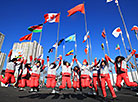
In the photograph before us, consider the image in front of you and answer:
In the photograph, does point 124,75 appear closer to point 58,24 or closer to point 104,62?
point 104,62

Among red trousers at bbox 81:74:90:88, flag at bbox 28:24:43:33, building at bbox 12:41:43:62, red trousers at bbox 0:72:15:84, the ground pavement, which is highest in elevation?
building at bbox 12:41:43:62

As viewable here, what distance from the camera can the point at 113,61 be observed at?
18.7 ft

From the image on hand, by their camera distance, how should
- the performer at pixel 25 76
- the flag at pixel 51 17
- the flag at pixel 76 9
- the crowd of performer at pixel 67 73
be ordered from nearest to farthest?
the crowd of performer at pixel 67 73
the performer at pixel 25 76
the flag at pixel 76 9
the flag at pixel 51 17

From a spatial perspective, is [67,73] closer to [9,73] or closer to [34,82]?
[34,82]

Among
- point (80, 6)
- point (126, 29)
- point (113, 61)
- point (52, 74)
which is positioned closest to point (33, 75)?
point (52, 74)

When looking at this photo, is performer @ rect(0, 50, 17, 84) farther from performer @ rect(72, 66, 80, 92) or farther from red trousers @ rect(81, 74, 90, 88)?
red trousers @ rect(81, 74, 90, 88)

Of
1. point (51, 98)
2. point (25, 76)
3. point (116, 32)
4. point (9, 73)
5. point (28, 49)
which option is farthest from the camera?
point (28, 49)

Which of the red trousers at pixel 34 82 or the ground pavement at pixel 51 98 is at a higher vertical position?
the red trousers at pixel 34 82

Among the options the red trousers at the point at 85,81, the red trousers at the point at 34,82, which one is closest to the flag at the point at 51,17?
the red trousers at the point at 34,82

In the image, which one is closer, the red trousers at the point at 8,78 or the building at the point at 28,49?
the red trousers at the point at 8,78

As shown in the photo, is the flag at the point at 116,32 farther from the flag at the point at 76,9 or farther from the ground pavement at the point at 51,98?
the ground pavement at the point at 51,98

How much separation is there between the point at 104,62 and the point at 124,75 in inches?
51.3

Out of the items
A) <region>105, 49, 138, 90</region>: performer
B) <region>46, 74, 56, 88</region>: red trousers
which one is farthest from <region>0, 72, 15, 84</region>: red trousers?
<region>105, 49, 138, 90</region>: performer

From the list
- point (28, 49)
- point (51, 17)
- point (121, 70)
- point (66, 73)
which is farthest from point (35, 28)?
point (28, 49)
